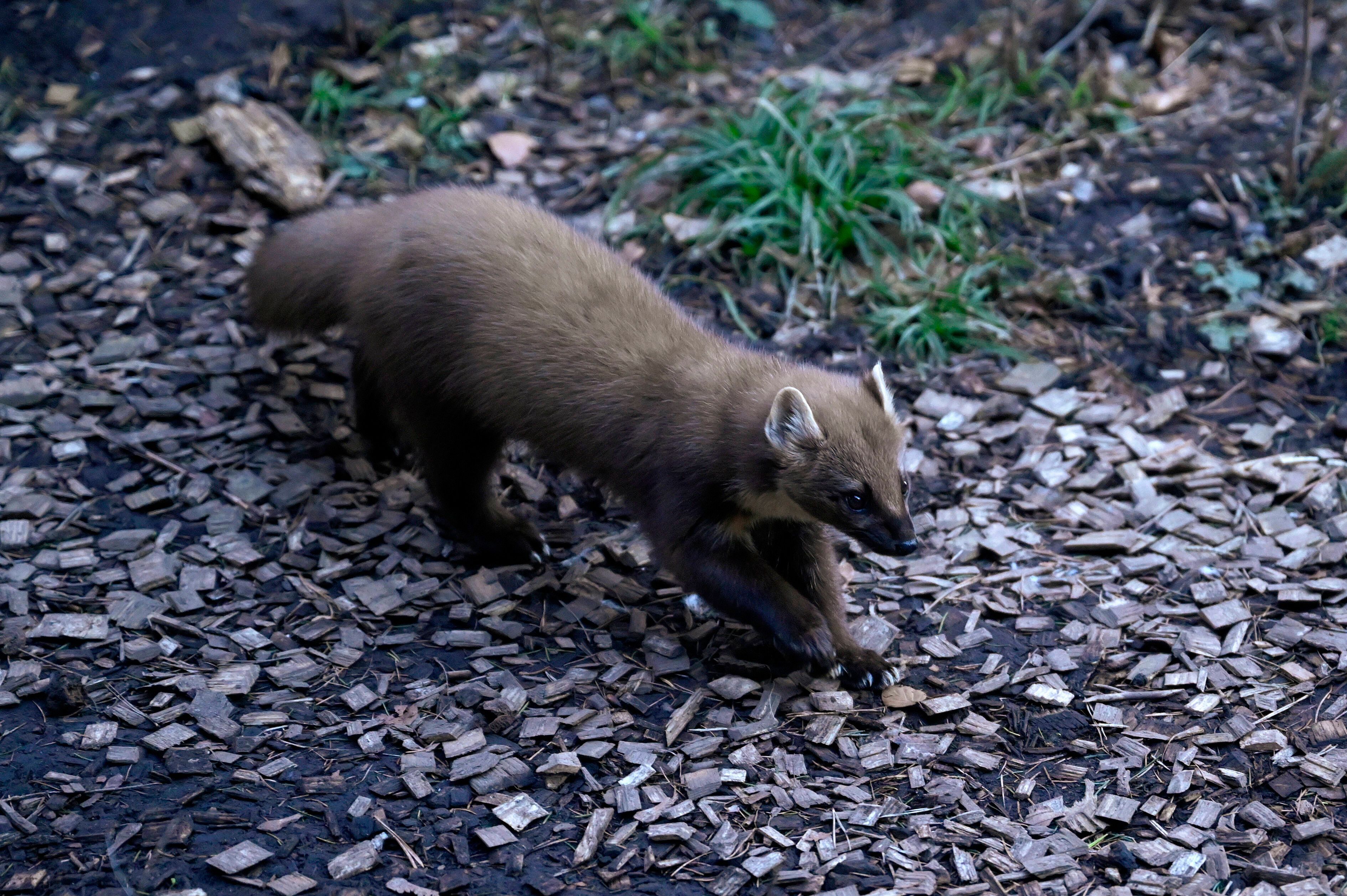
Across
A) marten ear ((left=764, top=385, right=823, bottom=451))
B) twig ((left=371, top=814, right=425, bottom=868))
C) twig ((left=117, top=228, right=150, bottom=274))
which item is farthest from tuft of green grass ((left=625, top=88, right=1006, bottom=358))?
twig ((left=371, top=814, right=425, bottom=868))

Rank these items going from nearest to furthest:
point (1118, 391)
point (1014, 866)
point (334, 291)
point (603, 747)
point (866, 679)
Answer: point (1014, 866) < point (603, 747) < point (866, 679) < point (334, 291) < point (1118, 391)

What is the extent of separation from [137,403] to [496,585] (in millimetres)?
2287

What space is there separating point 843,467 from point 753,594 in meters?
0.65

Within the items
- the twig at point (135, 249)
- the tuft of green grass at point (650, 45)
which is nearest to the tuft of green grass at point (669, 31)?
the tuft of green grass at point (650, 45)

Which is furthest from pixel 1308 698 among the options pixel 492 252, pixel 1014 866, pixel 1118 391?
pixel 492 252

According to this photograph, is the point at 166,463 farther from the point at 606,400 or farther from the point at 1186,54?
the point at 1186,54

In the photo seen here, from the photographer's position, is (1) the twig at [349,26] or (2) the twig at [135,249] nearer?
(2) the twig at [135,249]

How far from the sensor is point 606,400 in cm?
535

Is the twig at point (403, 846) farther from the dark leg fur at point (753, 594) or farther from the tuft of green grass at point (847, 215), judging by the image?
the tuft of green grass at point (847, 215)

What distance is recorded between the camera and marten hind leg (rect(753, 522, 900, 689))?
16.6 ft

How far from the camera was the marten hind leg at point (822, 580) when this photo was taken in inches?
199

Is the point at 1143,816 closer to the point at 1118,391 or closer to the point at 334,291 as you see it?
the point at 1118,391

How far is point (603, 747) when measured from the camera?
4.62m

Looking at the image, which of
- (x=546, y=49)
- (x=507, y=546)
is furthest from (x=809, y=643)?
(x=546, y=49)
